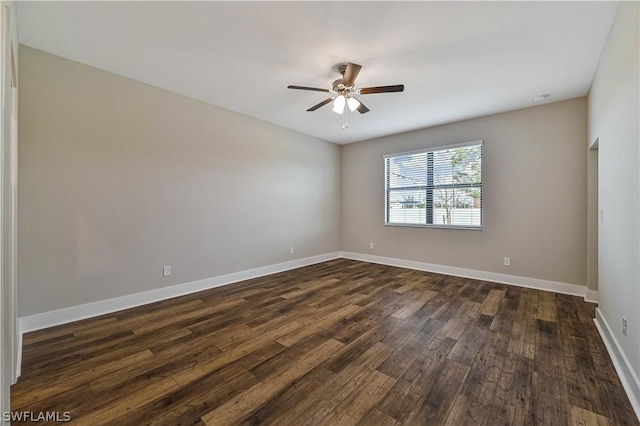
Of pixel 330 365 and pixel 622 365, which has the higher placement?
pixel 622 365

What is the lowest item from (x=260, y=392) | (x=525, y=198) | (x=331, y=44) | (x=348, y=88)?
(x=260, y=392)

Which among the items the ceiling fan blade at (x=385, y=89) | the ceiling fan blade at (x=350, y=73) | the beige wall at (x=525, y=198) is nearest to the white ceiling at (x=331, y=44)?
the ceiling fan blade at (x=350, y=73)

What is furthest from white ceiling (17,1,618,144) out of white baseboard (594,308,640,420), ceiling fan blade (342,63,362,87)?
white baseboard (594,308,640,420)

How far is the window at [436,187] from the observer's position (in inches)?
173

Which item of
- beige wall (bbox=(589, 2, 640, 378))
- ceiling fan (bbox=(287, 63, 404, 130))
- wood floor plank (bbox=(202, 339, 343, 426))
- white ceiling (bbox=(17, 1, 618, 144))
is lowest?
wood floor plank (bbox=(202, 339, 343, 426))

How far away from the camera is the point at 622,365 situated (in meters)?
1.83

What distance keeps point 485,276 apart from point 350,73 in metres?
3.77

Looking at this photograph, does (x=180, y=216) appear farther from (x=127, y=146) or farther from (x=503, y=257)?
(x=503, y=257)

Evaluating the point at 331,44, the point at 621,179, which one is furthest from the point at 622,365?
the point at 331,44

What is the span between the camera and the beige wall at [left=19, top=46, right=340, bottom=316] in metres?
2.53

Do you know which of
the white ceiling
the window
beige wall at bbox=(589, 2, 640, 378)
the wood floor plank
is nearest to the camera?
the wood floor plank

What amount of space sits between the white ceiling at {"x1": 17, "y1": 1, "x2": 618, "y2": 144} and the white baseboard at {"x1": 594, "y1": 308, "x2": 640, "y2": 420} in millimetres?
2516

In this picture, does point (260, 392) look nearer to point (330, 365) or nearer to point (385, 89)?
point (330, 365)

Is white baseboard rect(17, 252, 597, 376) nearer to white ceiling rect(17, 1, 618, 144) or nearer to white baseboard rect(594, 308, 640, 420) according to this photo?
white baseboard rect(594, 308, 640, 420)
